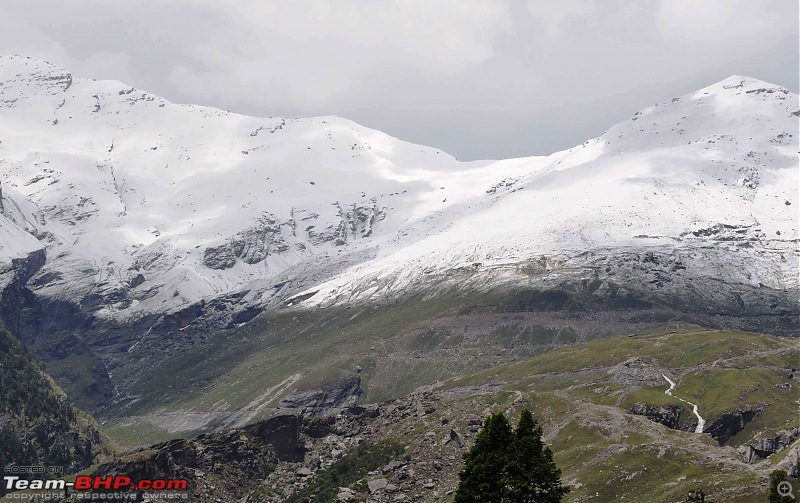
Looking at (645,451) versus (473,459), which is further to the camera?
(645,451)

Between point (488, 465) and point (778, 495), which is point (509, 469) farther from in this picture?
point (778, 495)

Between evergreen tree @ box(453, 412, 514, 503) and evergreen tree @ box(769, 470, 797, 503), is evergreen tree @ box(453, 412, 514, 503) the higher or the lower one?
the higher one

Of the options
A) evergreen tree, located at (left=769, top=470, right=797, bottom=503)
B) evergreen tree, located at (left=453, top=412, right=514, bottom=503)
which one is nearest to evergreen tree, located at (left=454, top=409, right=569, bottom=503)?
evergreen tree, located at (left=453, top=412, right=514, bottom=503)

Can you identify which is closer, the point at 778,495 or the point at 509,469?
the point at 509,469

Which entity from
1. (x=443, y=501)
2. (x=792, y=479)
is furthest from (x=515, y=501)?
(x=443, y=501)

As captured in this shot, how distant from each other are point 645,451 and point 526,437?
104959mm

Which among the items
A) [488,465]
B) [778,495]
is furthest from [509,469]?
[778,495]

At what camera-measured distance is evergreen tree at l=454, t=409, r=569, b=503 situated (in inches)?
4008

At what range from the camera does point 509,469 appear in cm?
10269

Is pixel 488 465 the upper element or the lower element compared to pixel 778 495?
upper

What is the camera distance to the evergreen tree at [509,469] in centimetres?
10181

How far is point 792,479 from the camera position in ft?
448

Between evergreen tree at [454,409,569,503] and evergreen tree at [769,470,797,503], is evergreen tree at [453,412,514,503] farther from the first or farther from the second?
evergreen tree at [769,470,797,503]

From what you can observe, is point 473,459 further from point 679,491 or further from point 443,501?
point 443,501
